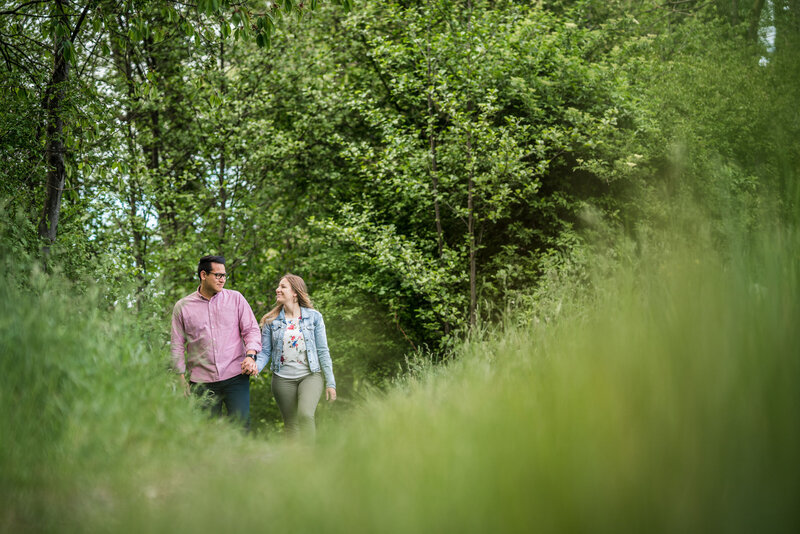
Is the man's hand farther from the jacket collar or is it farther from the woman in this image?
the jacket collar

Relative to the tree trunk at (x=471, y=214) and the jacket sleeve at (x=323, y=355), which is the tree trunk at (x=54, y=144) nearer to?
the jacket sleeve at (x=323, y=355)

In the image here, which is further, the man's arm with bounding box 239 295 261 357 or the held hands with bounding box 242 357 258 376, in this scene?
the man's arm with bounding box 239 295 261 357

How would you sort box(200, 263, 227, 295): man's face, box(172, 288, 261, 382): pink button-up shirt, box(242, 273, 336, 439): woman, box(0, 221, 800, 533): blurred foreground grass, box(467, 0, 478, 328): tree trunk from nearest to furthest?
box(0, 221, 800, 533): blurred foreground grass, box(172, 288, 261, 382): pink button-up shirt, box(200, 263, 227, 295): man's face, box(242, 273, 336, 439): woman, box(467, 0, 478, 328): tree trunk

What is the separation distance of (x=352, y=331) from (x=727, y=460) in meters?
11.5

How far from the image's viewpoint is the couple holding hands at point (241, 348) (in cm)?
609

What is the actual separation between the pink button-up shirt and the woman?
43cm

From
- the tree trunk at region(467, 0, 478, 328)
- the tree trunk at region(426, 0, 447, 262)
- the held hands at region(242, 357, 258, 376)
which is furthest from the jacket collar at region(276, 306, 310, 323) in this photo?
the tree trunk at region(426, 0, 447, 262)

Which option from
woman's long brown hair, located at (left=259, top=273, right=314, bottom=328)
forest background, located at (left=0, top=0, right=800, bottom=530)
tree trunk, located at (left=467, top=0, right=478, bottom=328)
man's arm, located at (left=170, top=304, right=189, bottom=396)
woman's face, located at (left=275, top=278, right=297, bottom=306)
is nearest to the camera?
man's arm, located at (left=170, top=304, right=189, bottom=396)

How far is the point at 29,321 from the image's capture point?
306cm

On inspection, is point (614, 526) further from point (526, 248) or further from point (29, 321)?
point (526, 248)

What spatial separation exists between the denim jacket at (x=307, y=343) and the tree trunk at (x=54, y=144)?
8.38 ft

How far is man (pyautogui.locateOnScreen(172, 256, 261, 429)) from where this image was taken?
6.08 metres

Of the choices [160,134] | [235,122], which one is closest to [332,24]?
[235,122]

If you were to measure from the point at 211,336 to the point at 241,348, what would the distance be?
352 mm
